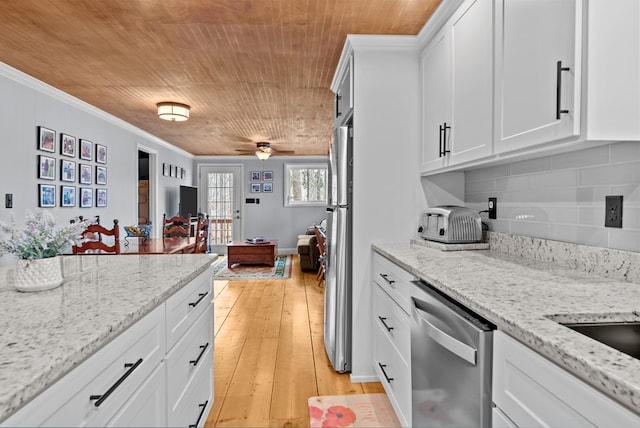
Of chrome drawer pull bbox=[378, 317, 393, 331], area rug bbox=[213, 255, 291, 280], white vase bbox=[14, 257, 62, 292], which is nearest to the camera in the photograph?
white vase bbox=[14, 257, 62, 292]

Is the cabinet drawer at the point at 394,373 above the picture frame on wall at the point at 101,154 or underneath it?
underneath

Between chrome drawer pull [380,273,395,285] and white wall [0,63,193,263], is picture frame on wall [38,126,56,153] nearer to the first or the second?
white wall [0,63,193,263]

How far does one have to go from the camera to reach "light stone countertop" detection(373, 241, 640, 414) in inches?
26.8

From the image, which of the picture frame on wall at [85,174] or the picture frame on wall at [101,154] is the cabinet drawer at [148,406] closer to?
the picture frame on wall at [85,174]

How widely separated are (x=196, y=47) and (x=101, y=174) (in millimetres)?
2770

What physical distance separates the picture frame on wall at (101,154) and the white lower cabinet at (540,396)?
16.1ft

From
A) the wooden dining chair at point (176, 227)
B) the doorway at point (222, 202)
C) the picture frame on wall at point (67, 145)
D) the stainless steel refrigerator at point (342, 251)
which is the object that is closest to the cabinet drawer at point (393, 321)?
the stainless steel refrigerator at point (342, 251)

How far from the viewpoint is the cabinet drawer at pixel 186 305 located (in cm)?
137

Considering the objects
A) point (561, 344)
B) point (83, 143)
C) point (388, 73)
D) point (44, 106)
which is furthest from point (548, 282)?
point (83, 143)

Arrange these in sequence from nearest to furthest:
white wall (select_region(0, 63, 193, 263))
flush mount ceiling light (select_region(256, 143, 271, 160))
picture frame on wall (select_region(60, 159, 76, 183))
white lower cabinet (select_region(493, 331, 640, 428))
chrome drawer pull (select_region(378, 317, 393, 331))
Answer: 1. white lower cabinet (select_region(493, 331, 640, 428))
2. chrome drawer pull (select_region(378, 317, 393, 331))
3. white wall (select_region(0, 63, 193, 263))
4. picture frame on wall (select_region(60, 159, 76, 183))
5. flush mount ceiling light (select_region(256, 143, 271, 160))

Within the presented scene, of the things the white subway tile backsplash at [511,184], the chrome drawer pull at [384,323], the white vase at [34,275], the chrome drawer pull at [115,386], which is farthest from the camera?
the chrome drawer pull at [384,323]

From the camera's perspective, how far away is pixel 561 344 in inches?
30.3

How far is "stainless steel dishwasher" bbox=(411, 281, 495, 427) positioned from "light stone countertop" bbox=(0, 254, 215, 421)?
0.93 metres

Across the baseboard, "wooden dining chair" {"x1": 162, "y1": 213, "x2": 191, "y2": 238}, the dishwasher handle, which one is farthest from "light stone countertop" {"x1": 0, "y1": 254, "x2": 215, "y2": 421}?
"wooden dining chair" {"x1": 162, "y1": 213, "x2": 191, "y2": 238}
